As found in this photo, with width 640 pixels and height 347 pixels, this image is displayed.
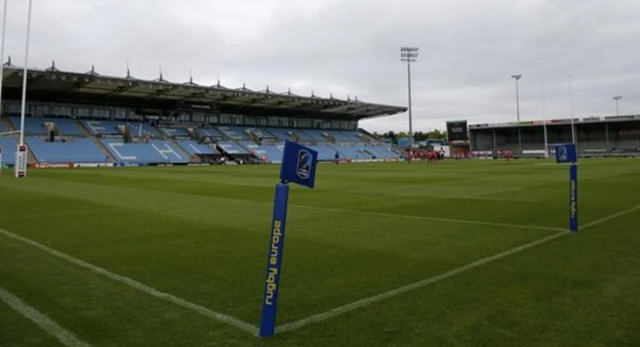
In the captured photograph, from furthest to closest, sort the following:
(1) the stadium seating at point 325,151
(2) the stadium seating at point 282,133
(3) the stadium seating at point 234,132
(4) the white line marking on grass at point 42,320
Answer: (2) the stadium seating at point 282,133
(3) the stadium seating at point 234,132
(1) the stadium seating at point 325,151
(4) the white line marking on grass at point 42,320

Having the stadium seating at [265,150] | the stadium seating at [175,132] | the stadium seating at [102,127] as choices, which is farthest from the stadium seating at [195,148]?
the stadium seating at [102,127]

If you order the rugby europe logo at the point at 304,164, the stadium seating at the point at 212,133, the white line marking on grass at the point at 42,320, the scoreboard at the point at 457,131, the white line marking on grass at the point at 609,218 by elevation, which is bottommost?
the white line marking on grass at the point at 42,320

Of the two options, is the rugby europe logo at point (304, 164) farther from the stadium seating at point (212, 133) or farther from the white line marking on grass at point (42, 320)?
the stadium seating at point (212, 133)

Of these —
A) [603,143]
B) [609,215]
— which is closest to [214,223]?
[609,215]

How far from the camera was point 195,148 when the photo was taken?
229 ft

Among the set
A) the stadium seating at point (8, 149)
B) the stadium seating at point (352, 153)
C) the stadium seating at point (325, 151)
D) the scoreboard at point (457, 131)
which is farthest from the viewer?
the scoreboard at point (457, 131)

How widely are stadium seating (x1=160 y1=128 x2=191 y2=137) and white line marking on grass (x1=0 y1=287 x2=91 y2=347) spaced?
70912 millimetres

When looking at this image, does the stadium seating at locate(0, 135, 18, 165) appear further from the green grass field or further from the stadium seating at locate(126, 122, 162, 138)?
the green grass field

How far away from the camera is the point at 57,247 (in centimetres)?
782

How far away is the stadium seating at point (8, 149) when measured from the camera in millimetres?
A: 53094

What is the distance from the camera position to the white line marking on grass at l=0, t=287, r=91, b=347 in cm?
386

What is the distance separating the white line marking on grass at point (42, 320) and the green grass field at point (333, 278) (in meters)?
0.03

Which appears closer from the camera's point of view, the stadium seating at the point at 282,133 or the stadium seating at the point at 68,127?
the stadium seating at the point at 68,127

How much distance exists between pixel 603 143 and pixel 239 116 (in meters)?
77.4
